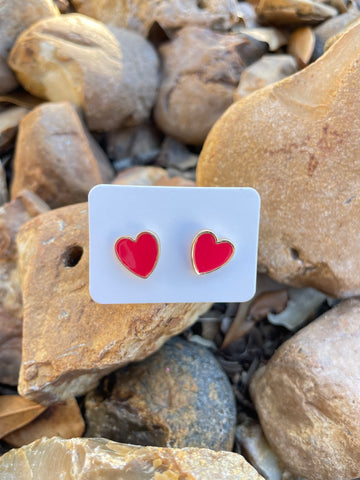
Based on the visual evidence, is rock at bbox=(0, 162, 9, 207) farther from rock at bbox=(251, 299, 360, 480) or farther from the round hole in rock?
rock at bbox=(251, 299, 360, 480)

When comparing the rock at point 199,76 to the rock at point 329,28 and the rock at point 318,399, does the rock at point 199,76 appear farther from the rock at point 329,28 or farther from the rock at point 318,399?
the rock at point 318,399

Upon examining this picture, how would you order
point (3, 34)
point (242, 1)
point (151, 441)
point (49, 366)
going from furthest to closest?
1. point (242, 1)
2. point (3, 34)
3. point (151, 441)
4. point (49, 366)

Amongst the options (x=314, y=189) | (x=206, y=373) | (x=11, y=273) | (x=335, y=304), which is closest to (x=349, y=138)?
(x=314, y=189)

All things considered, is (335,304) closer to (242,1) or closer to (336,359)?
(336,359)

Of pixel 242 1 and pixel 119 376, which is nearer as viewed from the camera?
pixel 119 376

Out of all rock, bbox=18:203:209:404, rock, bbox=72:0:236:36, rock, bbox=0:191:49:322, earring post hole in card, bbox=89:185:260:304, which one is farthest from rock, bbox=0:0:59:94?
earring post hole in card, bbox=89:185:260:304

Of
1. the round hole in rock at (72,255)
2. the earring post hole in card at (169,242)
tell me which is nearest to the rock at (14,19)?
the round hole in rock at (72,255)
